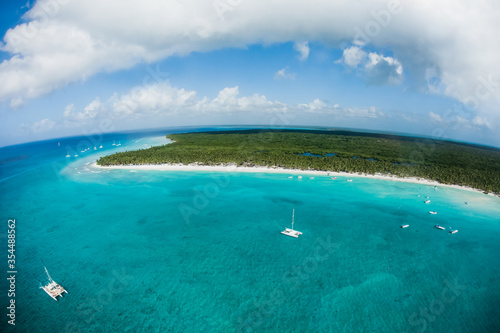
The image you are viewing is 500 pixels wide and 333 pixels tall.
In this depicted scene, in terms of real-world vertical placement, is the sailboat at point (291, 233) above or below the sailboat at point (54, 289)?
above

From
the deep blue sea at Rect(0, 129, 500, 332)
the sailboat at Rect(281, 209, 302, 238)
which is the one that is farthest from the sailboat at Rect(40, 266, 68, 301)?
the sailboat at Rect(281, 209, 302, 238)

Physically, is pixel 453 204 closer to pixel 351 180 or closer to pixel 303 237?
pixel 351 180

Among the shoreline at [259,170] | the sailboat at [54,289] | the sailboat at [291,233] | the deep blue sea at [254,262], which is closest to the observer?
the deep blue sea at [254,262]

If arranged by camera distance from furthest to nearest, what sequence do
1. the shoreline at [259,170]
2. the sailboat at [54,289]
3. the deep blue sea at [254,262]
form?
the shoreline at [259,170]
the sailboat at [54,289]
the deep blue sea at [254,262]

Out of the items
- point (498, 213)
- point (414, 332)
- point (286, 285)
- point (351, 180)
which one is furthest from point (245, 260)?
point (498, 213)

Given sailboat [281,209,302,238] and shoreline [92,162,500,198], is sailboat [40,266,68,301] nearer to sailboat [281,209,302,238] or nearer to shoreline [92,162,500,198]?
sailboat [281,209,302,238]

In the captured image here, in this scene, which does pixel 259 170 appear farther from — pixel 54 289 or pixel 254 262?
pixel 54 289

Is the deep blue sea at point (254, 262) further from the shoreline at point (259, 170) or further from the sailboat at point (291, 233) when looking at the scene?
the shoreline at point (259, 170)

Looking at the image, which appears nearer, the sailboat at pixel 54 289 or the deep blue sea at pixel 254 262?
the deep blue sea at pixel 254 262

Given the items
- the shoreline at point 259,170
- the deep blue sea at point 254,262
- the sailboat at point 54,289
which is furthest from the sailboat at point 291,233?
the shoreline at point 259,170
